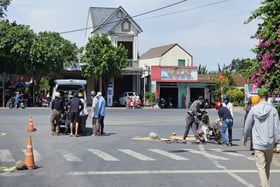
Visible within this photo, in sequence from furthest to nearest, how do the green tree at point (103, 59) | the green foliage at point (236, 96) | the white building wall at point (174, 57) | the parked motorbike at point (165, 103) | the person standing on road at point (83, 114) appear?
the white building wall at point (174, 57)
the green foliage at point (236, 96)
the parked motorbike at point (165, 103)
the green tree at point (103, 59)
the person standing on road at point (83, 114)

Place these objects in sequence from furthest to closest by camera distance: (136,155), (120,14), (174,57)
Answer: (174,57) → (120,14) → (136,155)

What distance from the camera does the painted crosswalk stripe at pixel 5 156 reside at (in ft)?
→ 45.0

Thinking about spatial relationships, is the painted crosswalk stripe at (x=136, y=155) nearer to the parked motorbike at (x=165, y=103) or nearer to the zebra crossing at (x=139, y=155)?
the zebra crossing at (x=139, y=155)

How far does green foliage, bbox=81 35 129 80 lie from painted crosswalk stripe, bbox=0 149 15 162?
3496 cm

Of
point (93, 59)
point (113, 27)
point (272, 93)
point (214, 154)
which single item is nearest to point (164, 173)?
point (214, 154)

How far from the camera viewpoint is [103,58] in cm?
5084

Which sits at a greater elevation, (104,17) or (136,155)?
(104,17)

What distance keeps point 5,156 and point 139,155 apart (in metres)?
3.77

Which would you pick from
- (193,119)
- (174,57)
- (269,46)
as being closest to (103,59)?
(174,57)

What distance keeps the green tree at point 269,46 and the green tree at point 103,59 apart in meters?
34.4

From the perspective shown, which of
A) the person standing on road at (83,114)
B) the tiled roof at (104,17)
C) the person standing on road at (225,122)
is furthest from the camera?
→ the tiled roof at (104,17)

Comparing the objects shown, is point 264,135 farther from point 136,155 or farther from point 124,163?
point 136,155

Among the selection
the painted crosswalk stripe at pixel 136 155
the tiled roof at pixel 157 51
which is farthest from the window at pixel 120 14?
the painted crosswalk stripe at pixel 136 155

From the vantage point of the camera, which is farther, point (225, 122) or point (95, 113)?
point (95, 113)
